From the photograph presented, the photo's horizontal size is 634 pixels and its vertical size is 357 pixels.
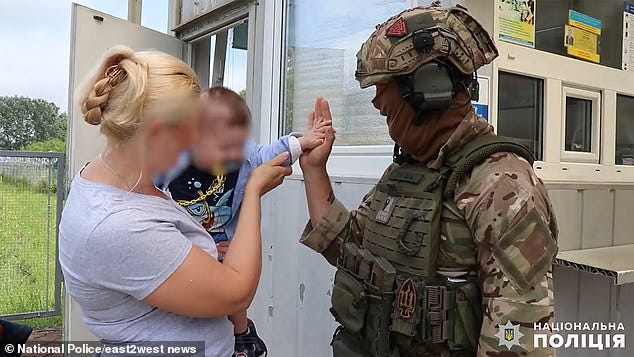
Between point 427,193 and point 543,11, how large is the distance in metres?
1.29

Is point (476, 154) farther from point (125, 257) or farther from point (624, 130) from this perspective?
point (624, 130)

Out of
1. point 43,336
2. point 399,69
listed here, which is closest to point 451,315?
point 399,69

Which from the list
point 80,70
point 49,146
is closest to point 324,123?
point 80,70

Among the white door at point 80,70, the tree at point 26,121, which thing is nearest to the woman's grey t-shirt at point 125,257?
the white door at point 80,70

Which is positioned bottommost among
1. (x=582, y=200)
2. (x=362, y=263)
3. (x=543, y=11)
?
(x=362, y=263)

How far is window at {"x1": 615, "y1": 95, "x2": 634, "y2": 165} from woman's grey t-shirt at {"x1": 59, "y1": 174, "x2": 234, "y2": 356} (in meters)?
1.97

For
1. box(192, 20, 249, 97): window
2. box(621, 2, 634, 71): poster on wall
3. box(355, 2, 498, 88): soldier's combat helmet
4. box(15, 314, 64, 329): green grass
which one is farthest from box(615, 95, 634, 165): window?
box(15, 314, 64, 329): green grass

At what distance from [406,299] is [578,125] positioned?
1.39 metres

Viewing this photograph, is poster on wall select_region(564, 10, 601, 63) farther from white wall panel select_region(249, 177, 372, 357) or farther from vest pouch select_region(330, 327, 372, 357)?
vest pouch select_region(330, 327, 372, 357)

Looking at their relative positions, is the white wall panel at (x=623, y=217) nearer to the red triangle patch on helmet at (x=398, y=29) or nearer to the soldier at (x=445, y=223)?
the soldier at (x=445, y=223)

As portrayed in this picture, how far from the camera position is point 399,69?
1213mm

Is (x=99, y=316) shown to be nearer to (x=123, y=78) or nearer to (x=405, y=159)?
(x=123, y=78)

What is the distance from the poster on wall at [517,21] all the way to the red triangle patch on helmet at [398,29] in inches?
29.1

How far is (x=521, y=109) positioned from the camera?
1.96 m
